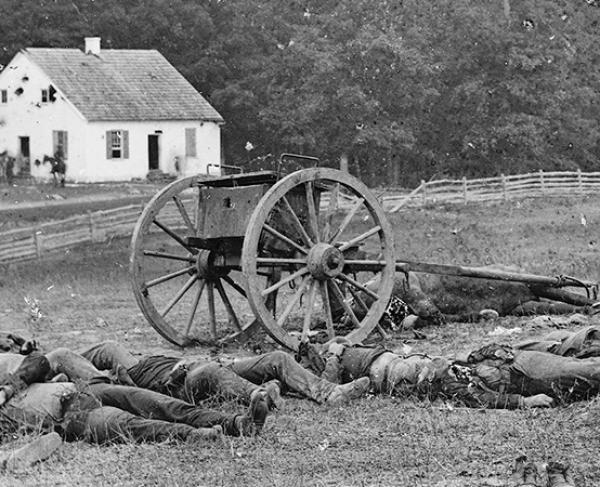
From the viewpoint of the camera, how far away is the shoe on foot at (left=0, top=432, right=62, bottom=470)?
8172 millimetres

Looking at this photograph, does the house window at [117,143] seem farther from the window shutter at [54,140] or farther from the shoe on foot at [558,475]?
the shoe on foot at [558,475]

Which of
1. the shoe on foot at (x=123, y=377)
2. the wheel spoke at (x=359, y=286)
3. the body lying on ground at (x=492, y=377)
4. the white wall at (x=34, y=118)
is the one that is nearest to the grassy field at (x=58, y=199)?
the white wall at (x=34, y=118)

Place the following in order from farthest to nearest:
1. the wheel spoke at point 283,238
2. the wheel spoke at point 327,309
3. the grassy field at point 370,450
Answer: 1. the wheel spoke at point 327,309
2. the wheel spoke at point 283,238
3. the grassy field at point 370,450

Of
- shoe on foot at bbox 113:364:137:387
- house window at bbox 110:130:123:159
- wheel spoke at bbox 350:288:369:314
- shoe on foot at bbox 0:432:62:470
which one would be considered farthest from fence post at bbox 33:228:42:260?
house window at bbox 110:130:123:159

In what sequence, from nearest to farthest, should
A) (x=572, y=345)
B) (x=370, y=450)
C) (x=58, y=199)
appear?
1. (x=370, y=450)
2. (x=572, y=345)
3. (x=58, y=199)

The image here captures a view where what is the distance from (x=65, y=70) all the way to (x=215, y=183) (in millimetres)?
30514

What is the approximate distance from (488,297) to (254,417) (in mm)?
6979

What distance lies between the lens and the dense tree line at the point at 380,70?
1759 inches

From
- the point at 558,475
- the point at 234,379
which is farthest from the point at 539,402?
the point at 558,475

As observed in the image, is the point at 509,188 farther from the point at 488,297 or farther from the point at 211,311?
the point at 211,311

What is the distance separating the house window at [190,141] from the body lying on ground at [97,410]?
34.7 metres

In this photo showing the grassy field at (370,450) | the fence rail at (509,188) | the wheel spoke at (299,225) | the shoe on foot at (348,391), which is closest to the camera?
the grassy field at (370,450)

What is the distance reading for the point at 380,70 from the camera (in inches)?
1766

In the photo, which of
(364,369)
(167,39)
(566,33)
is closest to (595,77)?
(566,33)
